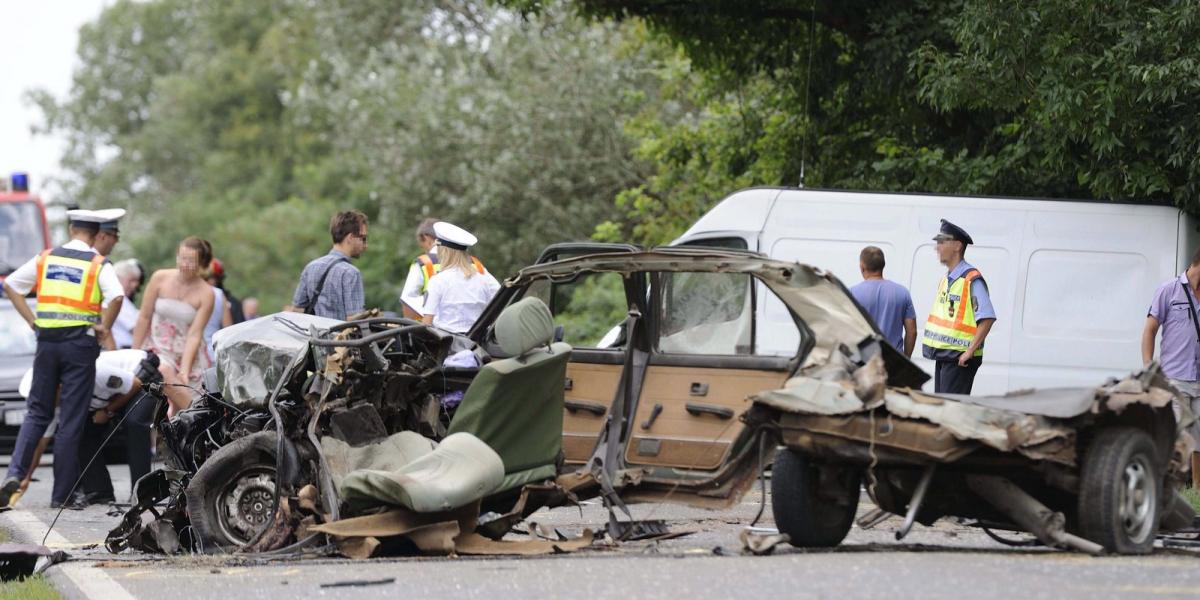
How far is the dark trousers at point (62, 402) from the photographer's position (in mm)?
11922

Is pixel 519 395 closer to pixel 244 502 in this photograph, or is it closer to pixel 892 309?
pixel 244 502

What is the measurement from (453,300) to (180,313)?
3255 millimetres

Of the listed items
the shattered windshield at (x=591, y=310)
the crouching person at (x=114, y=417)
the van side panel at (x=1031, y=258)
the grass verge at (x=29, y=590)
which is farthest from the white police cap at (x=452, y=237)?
the shattered windshield at (x=591, y=310)

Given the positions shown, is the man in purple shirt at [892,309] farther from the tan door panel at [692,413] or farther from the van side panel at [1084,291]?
the tan door panel at [692,413]

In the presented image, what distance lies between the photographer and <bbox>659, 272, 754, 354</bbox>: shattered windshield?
345 inches

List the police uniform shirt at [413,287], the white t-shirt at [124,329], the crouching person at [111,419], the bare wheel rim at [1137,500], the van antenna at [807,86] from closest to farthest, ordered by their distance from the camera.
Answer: the bare wheel rim at [1137,500] → the crouching person at [111,419] → the police uniform shirt at [413,287] → the white t-shirt at [124,329] → the van antenna at [807,86]

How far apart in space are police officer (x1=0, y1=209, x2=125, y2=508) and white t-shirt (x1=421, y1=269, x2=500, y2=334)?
2.08m

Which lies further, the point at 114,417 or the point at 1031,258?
the point at 1031,258

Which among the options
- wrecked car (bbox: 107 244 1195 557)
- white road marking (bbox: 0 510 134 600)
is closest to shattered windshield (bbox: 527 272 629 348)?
white road marking (bbox: 0 510 134 600)

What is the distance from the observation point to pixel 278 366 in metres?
8.81

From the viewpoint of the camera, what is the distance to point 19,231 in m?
26.9

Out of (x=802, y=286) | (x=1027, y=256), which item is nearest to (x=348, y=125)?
(x=1027, y=256)

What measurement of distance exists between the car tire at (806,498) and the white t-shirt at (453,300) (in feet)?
12.4

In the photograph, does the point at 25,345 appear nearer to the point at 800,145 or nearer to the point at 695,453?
the point at 800,145
